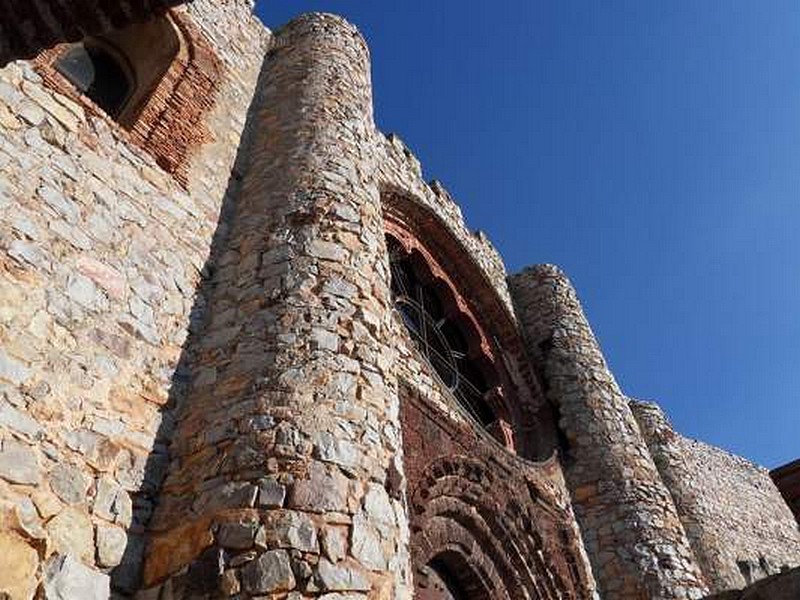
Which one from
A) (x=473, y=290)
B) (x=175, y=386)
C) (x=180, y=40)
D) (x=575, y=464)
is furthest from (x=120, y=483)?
(x=473, y=290)

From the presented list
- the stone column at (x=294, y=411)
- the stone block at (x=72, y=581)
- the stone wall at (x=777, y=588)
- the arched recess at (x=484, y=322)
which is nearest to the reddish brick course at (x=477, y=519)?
the stone column at (x=294, y=411)

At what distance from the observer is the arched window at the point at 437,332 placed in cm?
885

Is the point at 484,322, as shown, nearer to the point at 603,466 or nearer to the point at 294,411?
the point at 603,466

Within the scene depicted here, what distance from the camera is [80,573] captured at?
3025 mm

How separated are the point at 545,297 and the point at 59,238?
8.86 m

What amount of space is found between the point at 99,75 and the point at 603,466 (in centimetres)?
730

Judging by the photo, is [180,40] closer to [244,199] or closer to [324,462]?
[244,199]

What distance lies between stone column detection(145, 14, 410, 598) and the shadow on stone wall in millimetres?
58

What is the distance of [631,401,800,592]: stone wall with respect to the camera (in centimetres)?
1217

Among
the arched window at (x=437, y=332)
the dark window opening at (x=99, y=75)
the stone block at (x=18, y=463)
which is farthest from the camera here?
the arched window at (x=437, y=332)

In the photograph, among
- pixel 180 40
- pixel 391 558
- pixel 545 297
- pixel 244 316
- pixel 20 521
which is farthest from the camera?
pixel 545 297

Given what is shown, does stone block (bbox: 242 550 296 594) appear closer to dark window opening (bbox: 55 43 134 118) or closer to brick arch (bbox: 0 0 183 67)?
brick arch (bbox: 0 0 183 67)

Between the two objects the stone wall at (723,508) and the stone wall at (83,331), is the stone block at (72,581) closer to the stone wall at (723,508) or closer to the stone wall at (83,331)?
the stone wall at (83,331)

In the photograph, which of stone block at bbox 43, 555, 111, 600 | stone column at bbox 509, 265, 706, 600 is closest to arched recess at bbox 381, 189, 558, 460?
stone column at bbox 509, 265, 706, 600
